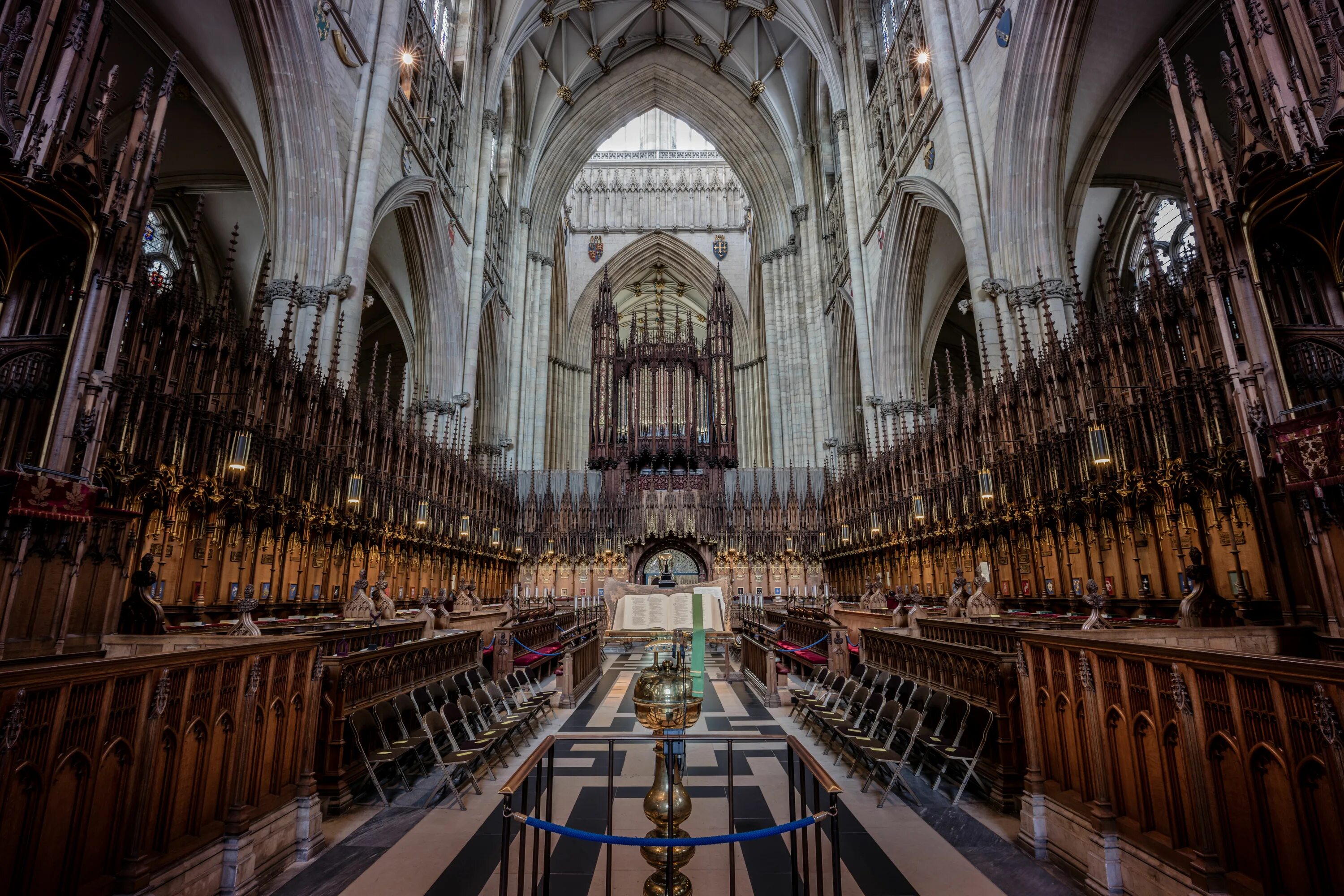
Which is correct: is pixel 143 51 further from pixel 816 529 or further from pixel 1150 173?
pixel 1150 173

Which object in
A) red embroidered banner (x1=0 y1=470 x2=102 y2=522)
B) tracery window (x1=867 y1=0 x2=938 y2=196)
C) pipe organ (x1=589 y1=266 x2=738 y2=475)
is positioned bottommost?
red embroidered banner (x1=0 y1=470 x2=102 y2=522)

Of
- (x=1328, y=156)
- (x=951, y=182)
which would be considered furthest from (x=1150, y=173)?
(x=1328, y=156)

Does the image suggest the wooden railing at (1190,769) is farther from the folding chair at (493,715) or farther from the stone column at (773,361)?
the stone column at (773,361)

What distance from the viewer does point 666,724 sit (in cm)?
256

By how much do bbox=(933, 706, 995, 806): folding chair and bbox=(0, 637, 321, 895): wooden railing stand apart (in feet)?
13.7

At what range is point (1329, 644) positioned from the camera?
4406 millimetres

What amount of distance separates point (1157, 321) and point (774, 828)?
8089mm

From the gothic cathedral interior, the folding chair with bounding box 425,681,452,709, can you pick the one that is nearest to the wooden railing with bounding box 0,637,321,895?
the gothic cathedral interior

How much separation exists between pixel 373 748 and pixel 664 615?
2.85m

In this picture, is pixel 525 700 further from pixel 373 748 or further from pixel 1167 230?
pixel 1167 230

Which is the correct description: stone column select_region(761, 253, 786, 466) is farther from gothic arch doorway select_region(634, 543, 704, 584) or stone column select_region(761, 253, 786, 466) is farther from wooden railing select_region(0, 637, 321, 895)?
wooden railing select_region(0, 637, 321, 895)

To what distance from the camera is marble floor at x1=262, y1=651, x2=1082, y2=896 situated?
3.05 m

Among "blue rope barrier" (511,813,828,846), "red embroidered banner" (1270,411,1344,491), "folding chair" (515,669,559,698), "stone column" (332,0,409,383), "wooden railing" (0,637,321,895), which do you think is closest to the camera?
"blue rope barrier" (511,813,828,846)

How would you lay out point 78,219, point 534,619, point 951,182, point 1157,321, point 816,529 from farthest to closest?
point 816,529 < point 951,182 < point 534,619 < point 1157,321 < point 78,219
